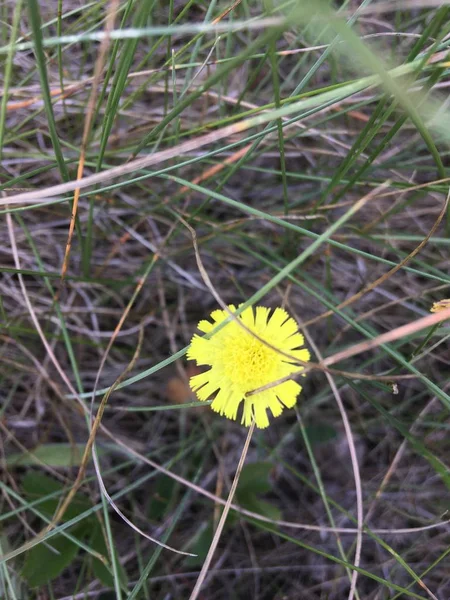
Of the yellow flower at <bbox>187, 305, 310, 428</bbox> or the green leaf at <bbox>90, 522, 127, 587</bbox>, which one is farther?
the green leaf at <bbox>90, 522, 127, 587</bbox>

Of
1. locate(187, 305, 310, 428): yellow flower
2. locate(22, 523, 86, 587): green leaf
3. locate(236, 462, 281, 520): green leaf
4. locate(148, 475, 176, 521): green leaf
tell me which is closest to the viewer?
locate(187, 305, 310, 428): yellow flower

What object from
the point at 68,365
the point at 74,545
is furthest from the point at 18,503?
the point at 68,365

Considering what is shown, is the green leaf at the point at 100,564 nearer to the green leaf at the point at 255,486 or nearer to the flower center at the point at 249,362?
the green leaf at the point at 255,486

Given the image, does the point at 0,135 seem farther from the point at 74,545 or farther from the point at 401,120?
the point at 74,545

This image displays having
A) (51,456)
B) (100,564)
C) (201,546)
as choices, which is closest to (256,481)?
(201,546)

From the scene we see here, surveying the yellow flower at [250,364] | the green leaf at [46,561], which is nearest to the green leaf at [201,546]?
the green leaf at [46,561]

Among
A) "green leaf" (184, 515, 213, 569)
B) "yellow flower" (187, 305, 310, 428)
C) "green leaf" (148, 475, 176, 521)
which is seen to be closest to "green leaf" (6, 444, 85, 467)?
"green leaf" (148, 475, 176, 521)

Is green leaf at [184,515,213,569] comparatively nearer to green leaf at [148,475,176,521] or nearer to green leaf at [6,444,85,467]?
green leaf at [148,475,176,521]

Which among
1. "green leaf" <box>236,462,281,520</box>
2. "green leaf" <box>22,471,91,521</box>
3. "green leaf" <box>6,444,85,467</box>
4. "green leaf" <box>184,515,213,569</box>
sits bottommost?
"green leaf" <box>184,515,213,569</box>
